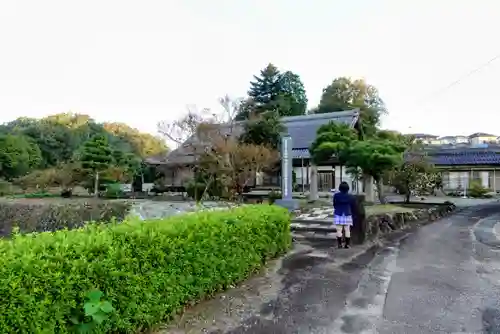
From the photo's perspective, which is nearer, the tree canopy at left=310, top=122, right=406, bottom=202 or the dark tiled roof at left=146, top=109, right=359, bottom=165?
the tree canopy at left=310, top=122, right=406, bottom=202

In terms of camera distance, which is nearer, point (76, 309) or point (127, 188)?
point (76, 309)

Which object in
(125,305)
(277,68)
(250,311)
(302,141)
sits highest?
(277,68)

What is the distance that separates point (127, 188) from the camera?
2503 centimetres

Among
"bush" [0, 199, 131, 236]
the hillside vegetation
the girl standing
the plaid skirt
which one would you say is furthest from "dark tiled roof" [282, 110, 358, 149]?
the plaid skirt

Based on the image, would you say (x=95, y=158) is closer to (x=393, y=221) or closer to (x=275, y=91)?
(x=393, y=221)

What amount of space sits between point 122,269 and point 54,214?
47.5ft

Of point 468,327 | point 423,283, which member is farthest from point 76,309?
point 423,283

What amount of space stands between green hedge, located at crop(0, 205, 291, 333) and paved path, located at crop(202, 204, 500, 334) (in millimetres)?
605

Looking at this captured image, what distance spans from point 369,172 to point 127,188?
17.0m

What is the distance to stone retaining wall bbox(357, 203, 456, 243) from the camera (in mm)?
8398

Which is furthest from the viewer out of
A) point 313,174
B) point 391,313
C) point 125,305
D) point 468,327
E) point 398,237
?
point 313,174

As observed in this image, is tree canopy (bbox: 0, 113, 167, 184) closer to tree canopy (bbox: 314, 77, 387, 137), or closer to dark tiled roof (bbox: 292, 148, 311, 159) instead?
dark tiled roof (bbox: 292, 148, 311, 159)

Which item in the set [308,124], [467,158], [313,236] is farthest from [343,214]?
[467,158]

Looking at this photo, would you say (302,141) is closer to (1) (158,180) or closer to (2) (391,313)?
(1) (158,180)
